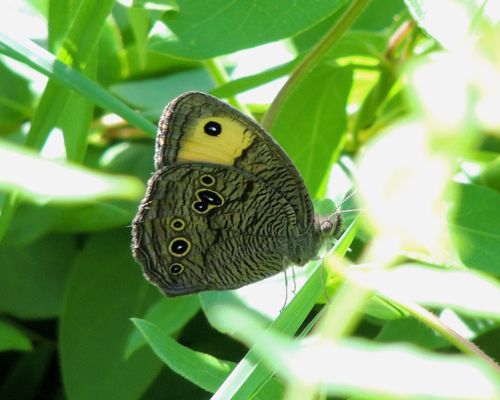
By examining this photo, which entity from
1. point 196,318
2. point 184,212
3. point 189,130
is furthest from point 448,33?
point 196,318

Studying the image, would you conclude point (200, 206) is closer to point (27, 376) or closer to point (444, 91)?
point (27, 376)

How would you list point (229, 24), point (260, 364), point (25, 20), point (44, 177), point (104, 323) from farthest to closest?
point (25, 20) < point (104, 323) < point (229, 24) < point (260, 364) < point (44, 177)

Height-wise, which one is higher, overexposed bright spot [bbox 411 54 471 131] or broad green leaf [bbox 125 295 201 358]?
overexposed bright spot [bbox 411 54 471 131]

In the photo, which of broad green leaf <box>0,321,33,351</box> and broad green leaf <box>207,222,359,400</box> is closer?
broad green leaf <box>207,222,359,400</box>

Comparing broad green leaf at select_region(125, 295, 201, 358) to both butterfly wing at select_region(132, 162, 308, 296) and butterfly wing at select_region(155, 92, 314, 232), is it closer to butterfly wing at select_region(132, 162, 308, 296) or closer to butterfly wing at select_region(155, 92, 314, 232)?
butterfly wing at select_region(132, 162, 308, 296)

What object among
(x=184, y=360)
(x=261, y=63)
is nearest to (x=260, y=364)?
(x=184, y=360)

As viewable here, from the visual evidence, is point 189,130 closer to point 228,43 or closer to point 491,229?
point 228,43

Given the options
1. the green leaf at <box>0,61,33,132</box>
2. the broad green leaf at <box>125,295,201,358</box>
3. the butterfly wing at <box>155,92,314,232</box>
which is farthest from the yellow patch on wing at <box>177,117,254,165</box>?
the green leaf at <box>0,61,33,132</box>
